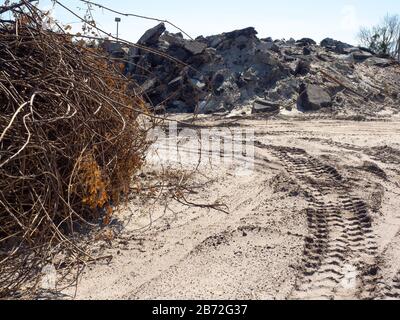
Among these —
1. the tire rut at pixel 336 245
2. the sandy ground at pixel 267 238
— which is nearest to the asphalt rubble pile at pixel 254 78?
the sandy ground at pixel 267 238

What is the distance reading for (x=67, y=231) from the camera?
156 inches

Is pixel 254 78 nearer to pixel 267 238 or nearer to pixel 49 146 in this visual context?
pixel 267 238

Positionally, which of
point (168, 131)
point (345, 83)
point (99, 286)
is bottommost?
point (99, 286)

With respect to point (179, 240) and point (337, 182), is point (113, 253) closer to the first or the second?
point (179, 240)

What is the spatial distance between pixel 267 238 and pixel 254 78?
9.98 metres

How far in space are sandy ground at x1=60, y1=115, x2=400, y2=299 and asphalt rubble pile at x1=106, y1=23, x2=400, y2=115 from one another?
5799mm

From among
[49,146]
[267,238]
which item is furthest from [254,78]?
[49,146]

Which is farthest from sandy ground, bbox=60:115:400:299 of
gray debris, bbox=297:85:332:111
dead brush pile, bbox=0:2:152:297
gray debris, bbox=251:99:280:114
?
gray debris, bbox=297:85:332:111

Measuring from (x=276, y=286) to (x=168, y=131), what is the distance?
5.92 m

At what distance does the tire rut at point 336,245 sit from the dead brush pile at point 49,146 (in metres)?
1.58

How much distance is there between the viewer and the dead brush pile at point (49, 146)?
125 inches
